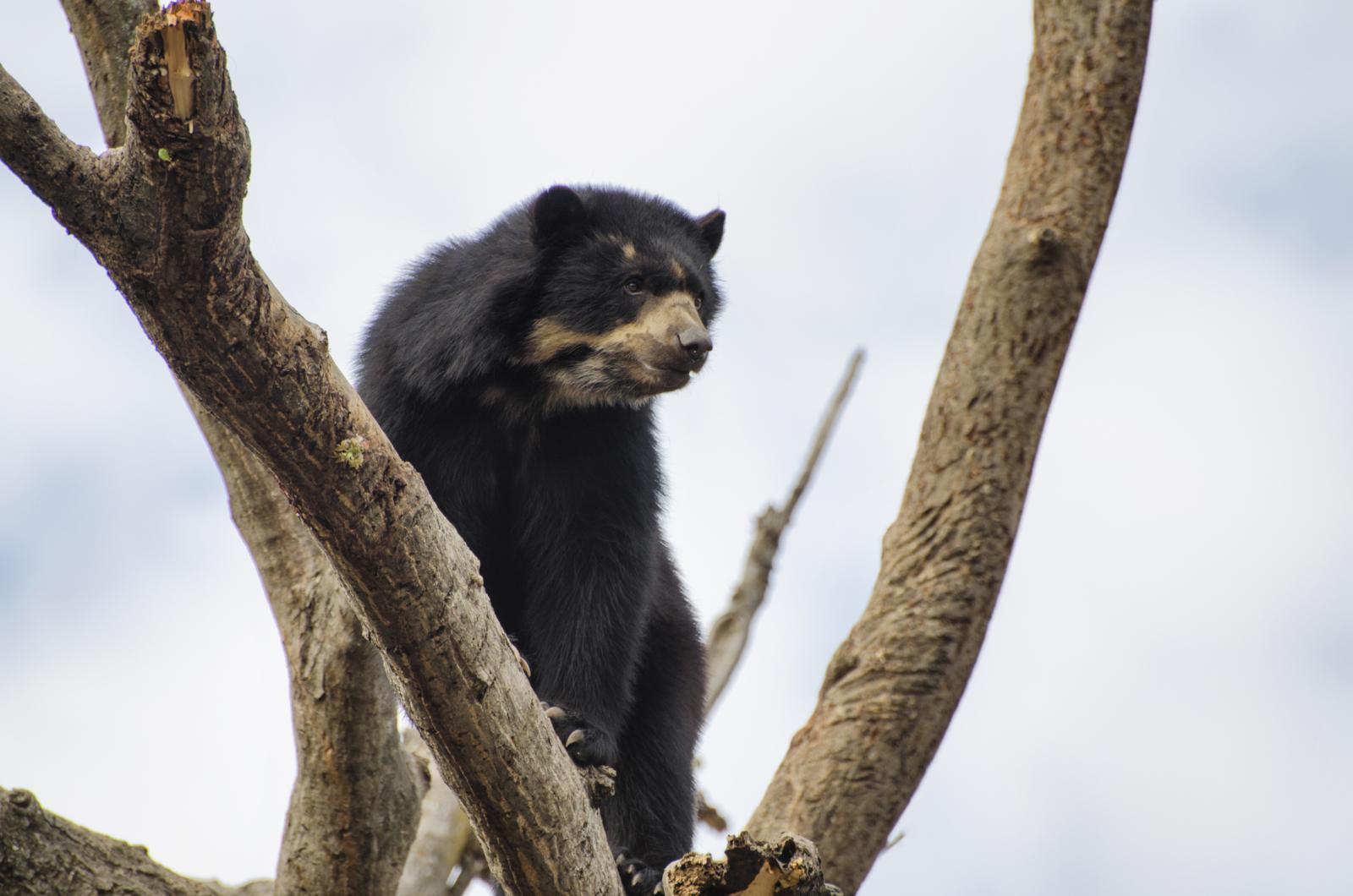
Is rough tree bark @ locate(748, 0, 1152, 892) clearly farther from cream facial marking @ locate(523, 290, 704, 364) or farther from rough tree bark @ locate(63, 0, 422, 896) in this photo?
rough tree bark @ locate(63, 0, 422, 896)

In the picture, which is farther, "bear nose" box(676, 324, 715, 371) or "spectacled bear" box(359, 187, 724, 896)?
"bear nose" box(676, 324, 715, 371)

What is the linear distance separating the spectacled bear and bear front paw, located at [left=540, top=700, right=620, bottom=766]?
0.29 metres

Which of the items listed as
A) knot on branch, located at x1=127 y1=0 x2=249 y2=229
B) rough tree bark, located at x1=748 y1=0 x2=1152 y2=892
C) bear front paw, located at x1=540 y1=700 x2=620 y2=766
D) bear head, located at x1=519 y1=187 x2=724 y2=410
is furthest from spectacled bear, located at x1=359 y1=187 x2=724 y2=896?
knot on branch, located at x1=127 y1=0 x2=249 y2=229

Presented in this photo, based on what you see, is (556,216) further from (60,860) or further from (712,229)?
(60,860)

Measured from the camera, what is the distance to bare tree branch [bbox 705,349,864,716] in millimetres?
7914

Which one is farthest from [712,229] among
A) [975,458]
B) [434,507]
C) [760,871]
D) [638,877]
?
[760,871]

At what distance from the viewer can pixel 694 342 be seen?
15.6ft

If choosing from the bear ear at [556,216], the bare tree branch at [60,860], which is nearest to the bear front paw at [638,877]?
the bare tree branch at [60,860]

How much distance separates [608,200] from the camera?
5070 millimetres

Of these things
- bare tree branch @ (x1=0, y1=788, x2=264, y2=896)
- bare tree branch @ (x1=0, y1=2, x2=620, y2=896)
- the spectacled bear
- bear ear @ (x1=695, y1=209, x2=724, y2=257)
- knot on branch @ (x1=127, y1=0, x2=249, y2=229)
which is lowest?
bare tree branch @ (x1=0, y1=788, x2=264, y2=896)

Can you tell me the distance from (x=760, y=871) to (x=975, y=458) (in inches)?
101

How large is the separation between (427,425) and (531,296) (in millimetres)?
630

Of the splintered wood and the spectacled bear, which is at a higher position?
the spectacled bear

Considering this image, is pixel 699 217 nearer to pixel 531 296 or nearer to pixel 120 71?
pixel 531 296
